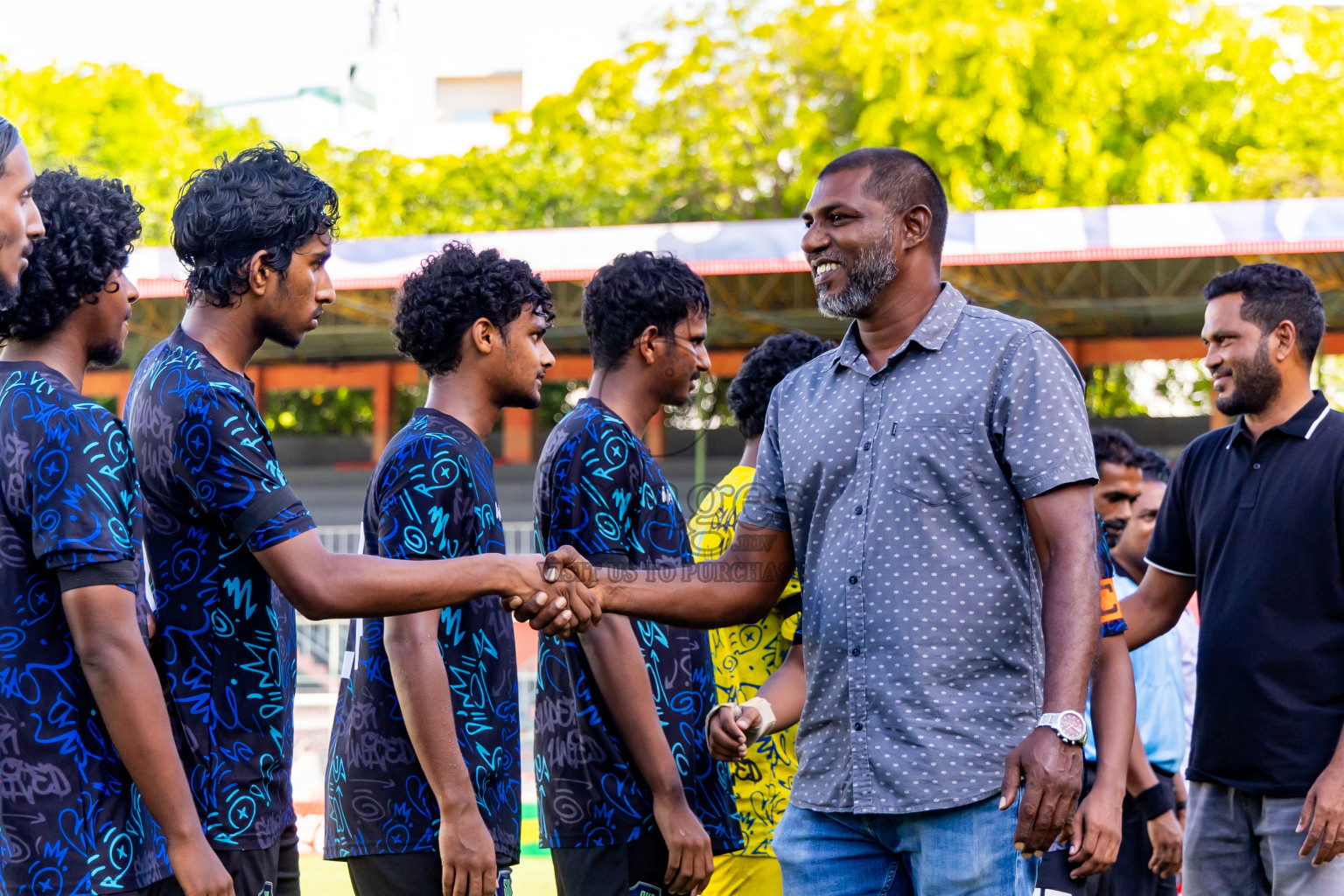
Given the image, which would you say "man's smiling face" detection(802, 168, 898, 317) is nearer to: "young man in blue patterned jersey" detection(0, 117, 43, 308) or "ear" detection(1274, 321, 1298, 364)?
"young man in blue patterned jersey" detection(0, 117, 43, 308)

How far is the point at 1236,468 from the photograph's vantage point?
13.3 ft

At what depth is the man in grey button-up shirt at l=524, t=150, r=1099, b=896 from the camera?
266 cm

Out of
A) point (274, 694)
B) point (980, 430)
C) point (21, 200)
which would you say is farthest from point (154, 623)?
point (980, 430)

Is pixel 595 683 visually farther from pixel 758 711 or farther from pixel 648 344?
pixel 648 344

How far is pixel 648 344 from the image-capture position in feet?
12.4

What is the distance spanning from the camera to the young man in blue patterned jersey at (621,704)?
333 cm

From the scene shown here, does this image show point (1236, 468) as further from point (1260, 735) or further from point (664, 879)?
point (664, 879)

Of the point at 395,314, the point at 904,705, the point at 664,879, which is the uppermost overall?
the point at 395,314

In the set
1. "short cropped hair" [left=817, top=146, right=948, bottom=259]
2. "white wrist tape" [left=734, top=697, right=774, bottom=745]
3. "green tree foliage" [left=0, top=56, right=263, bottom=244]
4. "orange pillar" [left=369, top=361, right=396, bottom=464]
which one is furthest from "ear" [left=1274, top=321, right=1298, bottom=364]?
"green tree foliage" [left=0, top=56, right=263, bottom=244]

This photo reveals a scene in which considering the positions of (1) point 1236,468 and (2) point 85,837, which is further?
(1) point 1236,468

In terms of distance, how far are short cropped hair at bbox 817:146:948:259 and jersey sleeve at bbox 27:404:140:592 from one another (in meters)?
1.58

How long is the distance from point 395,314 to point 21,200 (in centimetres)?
143

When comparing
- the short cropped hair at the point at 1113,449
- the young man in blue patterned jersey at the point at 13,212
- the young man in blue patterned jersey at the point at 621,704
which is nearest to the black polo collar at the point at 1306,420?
the short cropped hair at the point at 1113,449

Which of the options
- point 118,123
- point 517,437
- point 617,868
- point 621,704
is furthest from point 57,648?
point 118,123
